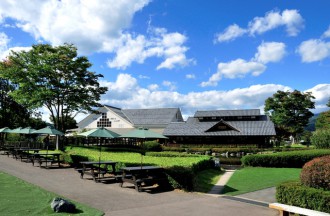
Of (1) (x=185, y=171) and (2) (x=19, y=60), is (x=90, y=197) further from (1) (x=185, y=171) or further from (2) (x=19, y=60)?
(2) (x=19, y=60)

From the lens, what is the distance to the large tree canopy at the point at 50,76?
32.4 m

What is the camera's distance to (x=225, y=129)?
4297cm

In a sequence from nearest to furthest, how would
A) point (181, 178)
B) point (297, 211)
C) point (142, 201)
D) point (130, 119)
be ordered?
1. point (297, 211)
2. point (142, 201)
3. point (181, 178)
4. point (130, 119)

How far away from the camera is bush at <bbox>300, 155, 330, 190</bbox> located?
356 inches

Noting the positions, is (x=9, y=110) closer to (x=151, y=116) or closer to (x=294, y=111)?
(x=151, y=116)

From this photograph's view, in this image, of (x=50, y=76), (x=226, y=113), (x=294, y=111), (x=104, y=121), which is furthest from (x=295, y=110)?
(x=50, y=76)

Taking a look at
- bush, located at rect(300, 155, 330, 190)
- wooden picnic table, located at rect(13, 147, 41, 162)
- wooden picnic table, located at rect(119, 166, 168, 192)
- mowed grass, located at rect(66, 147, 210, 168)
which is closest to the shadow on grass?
wooden picnic table, located at rect(119, 166, 168, 192)

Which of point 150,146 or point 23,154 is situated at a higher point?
point 150,146

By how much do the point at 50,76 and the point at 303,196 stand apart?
98.1 ft

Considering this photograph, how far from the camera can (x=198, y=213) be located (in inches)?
366

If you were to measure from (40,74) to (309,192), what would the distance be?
30194 millimetres

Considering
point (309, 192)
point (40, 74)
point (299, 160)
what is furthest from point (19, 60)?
point (309, 192)

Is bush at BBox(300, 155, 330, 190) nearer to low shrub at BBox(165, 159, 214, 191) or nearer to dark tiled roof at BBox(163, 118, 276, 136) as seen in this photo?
low shrub at BBox(165, 159, 214, 191)

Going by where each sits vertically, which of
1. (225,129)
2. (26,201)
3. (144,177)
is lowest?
(26,201)
